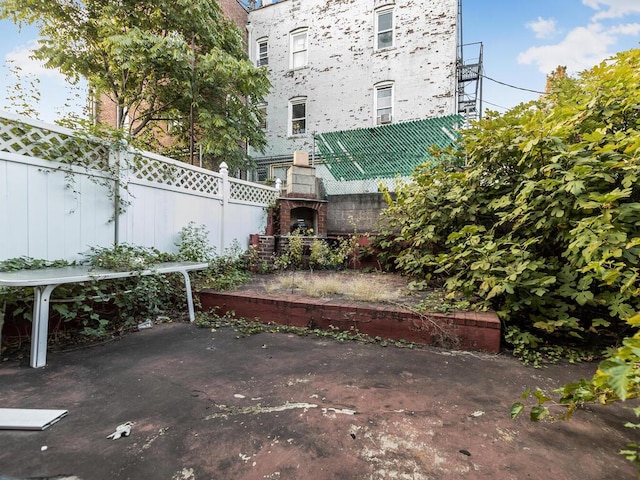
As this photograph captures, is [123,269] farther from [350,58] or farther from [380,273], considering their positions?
[350,58]

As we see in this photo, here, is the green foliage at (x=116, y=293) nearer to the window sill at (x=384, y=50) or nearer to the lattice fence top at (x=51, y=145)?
the lattice fence top at (x=51, y=145)

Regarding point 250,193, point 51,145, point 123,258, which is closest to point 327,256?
point 250,193

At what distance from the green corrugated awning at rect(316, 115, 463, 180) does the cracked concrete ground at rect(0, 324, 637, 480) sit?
21.0 ft

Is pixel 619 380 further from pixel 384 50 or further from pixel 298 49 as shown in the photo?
pixel 298 49

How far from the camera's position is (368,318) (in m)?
2.83

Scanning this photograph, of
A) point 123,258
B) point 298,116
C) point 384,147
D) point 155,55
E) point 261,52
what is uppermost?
point 261,52

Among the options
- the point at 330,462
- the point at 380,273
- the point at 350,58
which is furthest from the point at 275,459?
the point at 350,58

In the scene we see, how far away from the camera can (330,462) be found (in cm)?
124

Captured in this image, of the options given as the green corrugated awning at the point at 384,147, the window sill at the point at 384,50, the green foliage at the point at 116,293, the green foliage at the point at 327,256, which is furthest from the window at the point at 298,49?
the green foliage at the point at 116,293

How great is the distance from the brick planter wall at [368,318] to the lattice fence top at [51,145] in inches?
76.6

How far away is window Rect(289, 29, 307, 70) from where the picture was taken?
11125 mm

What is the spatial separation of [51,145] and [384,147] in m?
7.07

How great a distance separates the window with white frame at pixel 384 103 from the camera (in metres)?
9.95

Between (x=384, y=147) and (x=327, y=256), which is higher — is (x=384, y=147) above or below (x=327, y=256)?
above
